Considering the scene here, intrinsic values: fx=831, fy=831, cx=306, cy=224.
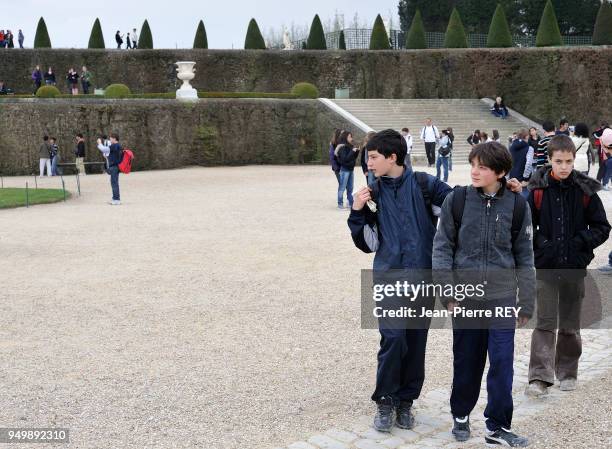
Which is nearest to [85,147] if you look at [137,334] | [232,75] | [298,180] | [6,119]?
[6,119]

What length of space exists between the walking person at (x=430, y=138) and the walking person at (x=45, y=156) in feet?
44.3

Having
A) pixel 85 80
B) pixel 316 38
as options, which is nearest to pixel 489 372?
pixel 85 80

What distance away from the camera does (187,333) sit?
8164mm

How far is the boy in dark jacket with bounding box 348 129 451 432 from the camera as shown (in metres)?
5.45

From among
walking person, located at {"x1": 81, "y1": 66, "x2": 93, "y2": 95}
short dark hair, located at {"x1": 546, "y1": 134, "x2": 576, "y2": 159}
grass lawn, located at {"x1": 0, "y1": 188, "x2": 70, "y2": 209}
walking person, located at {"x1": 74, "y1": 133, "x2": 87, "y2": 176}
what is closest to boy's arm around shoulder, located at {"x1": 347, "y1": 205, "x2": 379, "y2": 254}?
short dark hair, located at {"x1": 546, "y1": 134, "x2": 576, "y2": 159}

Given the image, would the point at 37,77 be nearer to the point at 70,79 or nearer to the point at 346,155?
the point at 70,79

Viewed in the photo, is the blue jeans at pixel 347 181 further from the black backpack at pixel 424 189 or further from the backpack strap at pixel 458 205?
the backpack strap at pixel 458 205

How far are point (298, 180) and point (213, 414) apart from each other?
21457mm

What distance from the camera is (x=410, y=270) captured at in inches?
215

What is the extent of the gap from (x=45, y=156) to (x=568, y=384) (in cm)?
2672

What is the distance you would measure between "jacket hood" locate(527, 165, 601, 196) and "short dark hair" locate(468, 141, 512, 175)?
110 centimetres

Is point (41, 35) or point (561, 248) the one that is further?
point (41, 35)

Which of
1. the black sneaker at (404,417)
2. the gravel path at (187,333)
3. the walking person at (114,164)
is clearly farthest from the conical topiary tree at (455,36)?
the black sneaker at (404,417)

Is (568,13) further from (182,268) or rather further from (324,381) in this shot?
(324,381)
